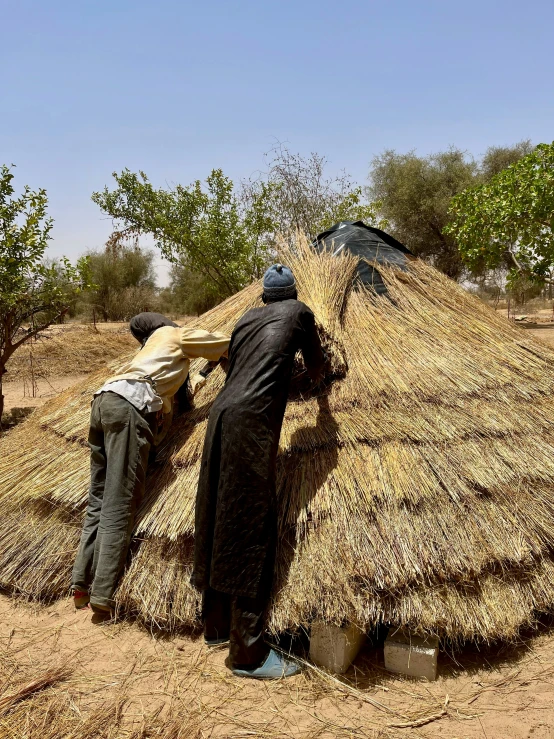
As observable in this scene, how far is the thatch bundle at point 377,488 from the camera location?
2748 mm

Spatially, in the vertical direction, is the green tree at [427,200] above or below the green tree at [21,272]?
above

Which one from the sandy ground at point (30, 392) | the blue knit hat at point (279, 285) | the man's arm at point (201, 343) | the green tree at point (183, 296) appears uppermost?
the green tree at point (183, 296)

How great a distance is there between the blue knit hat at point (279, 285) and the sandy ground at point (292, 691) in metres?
1.94

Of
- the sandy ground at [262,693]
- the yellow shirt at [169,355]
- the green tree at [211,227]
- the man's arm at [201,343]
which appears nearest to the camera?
the sandy ground at [262,693]

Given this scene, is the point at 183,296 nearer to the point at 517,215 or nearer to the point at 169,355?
the point at 517,215

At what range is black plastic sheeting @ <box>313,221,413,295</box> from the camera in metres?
4.58

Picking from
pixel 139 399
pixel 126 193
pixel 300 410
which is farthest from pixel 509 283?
pixel 139 399

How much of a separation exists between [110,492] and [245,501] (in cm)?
90

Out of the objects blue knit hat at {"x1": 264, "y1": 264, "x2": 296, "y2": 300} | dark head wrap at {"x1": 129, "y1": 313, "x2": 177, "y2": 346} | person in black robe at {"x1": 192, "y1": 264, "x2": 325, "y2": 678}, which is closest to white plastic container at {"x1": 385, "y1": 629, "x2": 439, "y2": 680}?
person in black robe at {"x1": 192, "y1": 264, "x2": 325, "y2": 678}

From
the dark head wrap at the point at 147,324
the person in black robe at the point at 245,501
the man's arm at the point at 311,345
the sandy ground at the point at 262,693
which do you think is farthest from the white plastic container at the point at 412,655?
the dark head wrap at the point at 147,324

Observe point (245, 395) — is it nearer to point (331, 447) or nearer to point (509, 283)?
point (331, 447)

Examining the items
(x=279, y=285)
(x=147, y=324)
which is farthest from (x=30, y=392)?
(x=279, y=285)

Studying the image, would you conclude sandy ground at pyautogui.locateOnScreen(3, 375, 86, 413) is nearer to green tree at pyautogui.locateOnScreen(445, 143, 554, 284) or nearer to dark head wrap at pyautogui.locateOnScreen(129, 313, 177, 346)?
dark head wrap at pyautogui.locateOnScreen(129, 313, 177, 346)

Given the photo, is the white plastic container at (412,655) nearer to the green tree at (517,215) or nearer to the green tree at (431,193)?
the green tree at (517,215)
